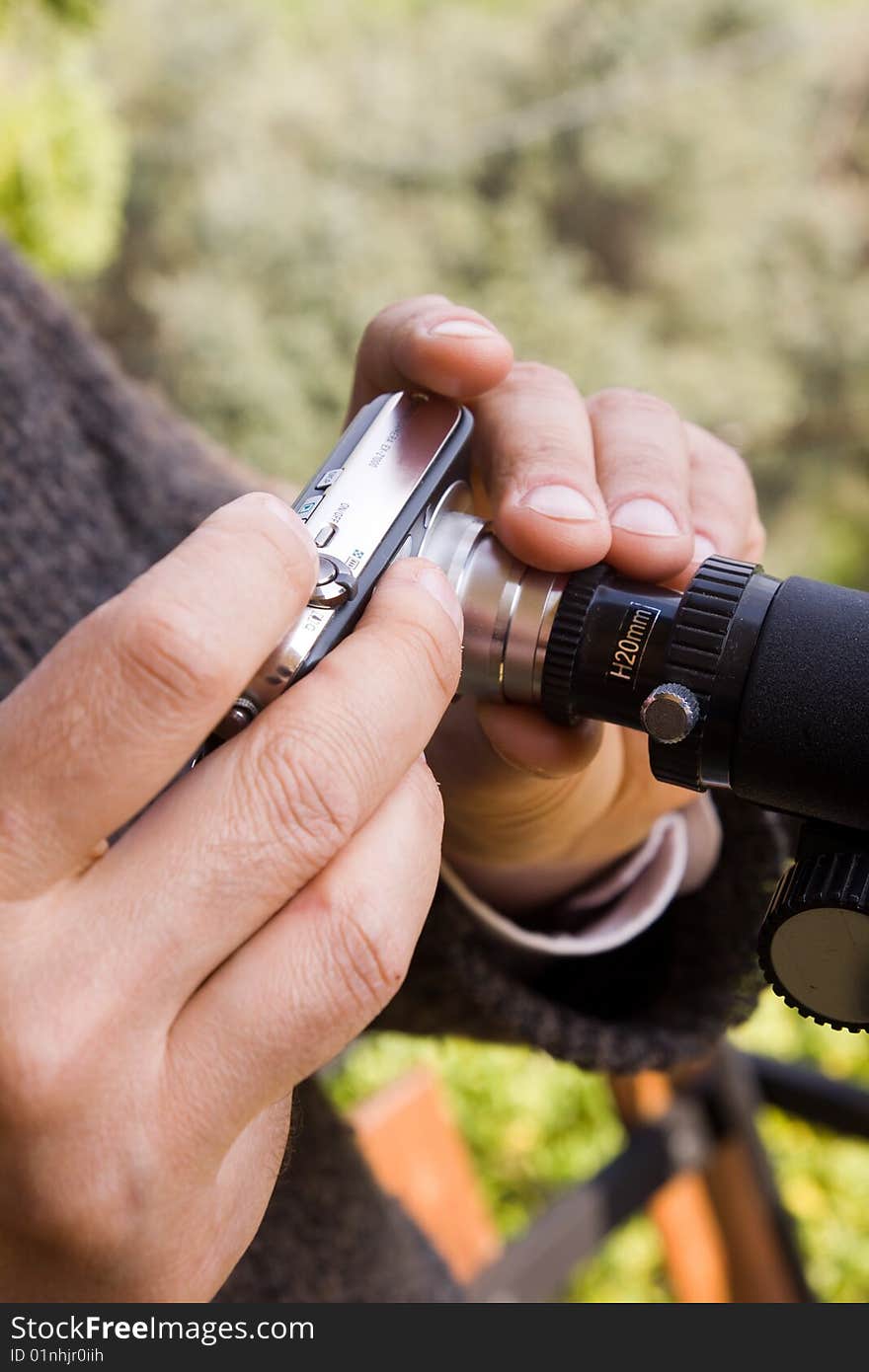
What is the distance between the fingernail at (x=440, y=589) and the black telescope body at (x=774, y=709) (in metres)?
0.06

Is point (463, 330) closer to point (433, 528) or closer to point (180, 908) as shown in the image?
point (433, 528)

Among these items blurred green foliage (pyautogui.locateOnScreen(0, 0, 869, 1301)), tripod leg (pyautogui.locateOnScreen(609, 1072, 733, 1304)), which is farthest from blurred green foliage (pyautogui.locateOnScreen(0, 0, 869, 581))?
tripod leg (pyautogui.locateOnScreen(609, 1072, 733, 1304))

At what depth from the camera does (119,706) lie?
28 centimetres

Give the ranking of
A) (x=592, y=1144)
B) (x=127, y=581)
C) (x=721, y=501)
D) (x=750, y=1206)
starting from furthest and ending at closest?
(x=592, y=1144) < (x=750, y=1206) < (x=127, y=581) < (x=721, y=501)

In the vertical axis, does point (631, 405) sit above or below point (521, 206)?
above

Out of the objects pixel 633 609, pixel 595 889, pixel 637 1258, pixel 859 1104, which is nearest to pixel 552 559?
pixel 633 609

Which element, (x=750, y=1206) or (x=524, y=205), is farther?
(x=524, y=205)

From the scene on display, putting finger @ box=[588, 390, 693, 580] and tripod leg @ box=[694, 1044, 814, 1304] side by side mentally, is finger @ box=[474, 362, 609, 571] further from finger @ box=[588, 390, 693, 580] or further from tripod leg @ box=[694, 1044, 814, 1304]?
tripod leg @ box=[694, 1044, 814, 1304]

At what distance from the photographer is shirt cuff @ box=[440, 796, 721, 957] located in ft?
1.84

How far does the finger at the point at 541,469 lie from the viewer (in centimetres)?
42

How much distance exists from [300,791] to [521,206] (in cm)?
391

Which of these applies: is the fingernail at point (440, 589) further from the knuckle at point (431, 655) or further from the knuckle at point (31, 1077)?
the knuckle at point (31, 1077)

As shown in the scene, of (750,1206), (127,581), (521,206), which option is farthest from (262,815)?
(521,206)

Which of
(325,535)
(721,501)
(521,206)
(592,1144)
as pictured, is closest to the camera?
(325,535)
